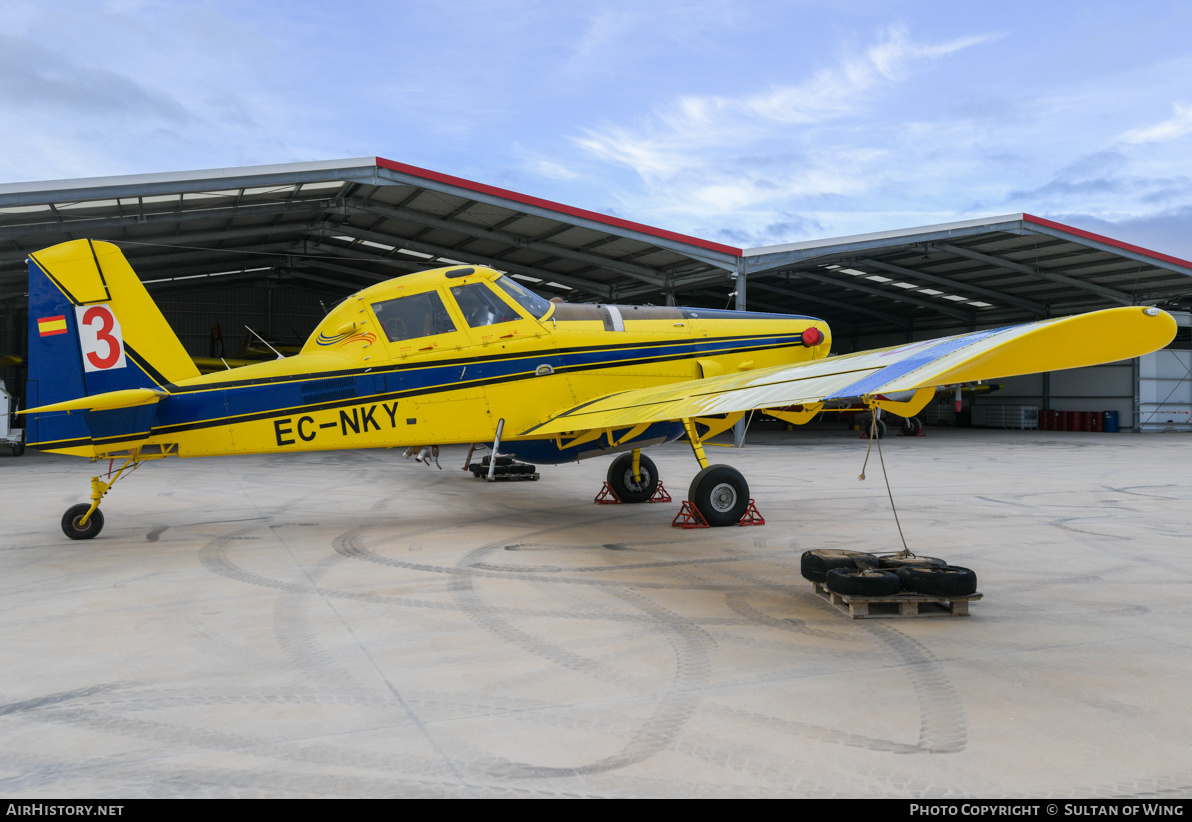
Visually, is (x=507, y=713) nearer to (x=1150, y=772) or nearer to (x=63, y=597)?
(x=1150, y=772)

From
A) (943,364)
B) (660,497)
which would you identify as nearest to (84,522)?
(660,497)

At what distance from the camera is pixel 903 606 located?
17.9 feet

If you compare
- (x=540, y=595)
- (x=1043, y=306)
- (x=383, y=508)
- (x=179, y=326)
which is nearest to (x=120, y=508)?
(x=383, y=508)

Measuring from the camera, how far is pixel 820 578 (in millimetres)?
5891

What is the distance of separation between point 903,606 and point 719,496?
3.84m

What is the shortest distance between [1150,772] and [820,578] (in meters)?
2.90

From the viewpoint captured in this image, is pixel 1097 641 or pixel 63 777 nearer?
pixel 63 777

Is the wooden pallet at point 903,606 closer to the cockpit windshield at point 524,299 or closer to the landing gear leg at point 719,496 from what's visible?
the landing gear leg at point 719,496

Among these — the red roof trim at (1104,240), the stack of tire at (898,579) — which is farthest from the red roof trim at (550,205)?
the stack of tire at (898,579)

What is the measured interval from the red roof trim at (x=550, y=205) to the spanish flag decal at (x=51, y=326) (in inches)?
438

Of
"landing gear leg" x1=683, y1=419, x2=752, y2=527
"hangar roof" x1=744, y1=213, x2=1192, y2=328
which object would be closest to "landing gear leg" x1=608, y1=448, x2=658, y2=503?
"landing gear leg" x1=683, y1=419, x2=752, y2=527

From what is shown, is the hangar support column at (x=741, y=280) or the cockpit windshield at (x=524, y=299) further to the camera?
the hangar support column at (x=741, y=280)

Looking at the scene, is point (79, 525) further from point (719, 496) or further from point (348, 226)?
point (348, 226)

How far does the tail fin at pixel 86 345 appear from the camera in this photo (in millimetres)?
8172
